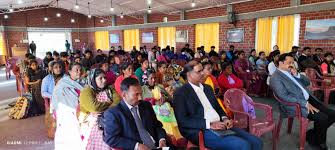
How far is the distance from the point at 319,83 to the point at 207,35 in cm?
519

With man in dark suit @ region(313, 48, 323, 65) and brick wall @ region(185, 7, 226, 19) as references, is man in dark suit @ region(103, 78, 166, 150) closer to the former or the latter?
man in dark suit @ region(313, 48, 323, 65)

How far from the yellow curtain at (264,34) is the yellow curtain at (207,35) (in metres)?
1.75

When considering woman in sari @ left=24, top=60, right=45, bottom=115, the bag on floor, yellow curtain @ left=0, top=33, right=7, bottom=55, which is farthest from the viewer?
yellow curtain @ left=0, top=33, right=7, bottom=55

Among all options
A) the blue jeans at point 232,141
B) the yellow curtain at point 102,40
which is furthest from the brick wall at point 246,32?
the yellow curtain at point 102,40

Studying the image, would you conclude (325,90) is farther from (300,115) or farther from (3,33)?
(3,33)

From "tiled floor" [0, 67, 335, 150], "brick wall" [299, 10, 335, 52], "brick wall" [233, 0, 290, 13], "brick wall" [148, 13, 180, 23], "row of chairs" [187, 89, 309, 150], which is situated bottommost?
"tiled floor" [0, 67, 335, 150]

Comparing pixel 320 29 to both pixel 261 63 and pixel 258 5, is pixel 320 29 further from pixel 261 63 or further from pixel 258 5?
pixel 258 5

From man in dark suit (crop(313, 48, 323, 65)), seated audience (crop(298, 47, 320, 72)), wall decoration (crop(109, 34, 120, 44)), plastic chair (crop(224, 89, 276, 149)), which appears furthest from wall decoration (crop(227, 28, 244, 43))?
wall decoration (crop(109, 34, 120, 44))

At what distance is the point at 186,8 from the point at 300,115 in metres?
8.19

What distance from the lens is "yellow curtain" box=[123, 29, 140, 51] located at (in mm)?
14009

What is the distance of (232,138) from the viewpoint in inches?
86.2

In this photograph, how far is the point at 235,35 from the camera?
8.69 meters

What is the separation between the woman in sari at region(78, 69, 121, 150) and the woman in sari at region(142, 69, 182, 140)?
1.66ft

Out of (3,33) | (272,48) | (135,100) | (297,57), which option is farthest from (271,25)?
(3,33)
